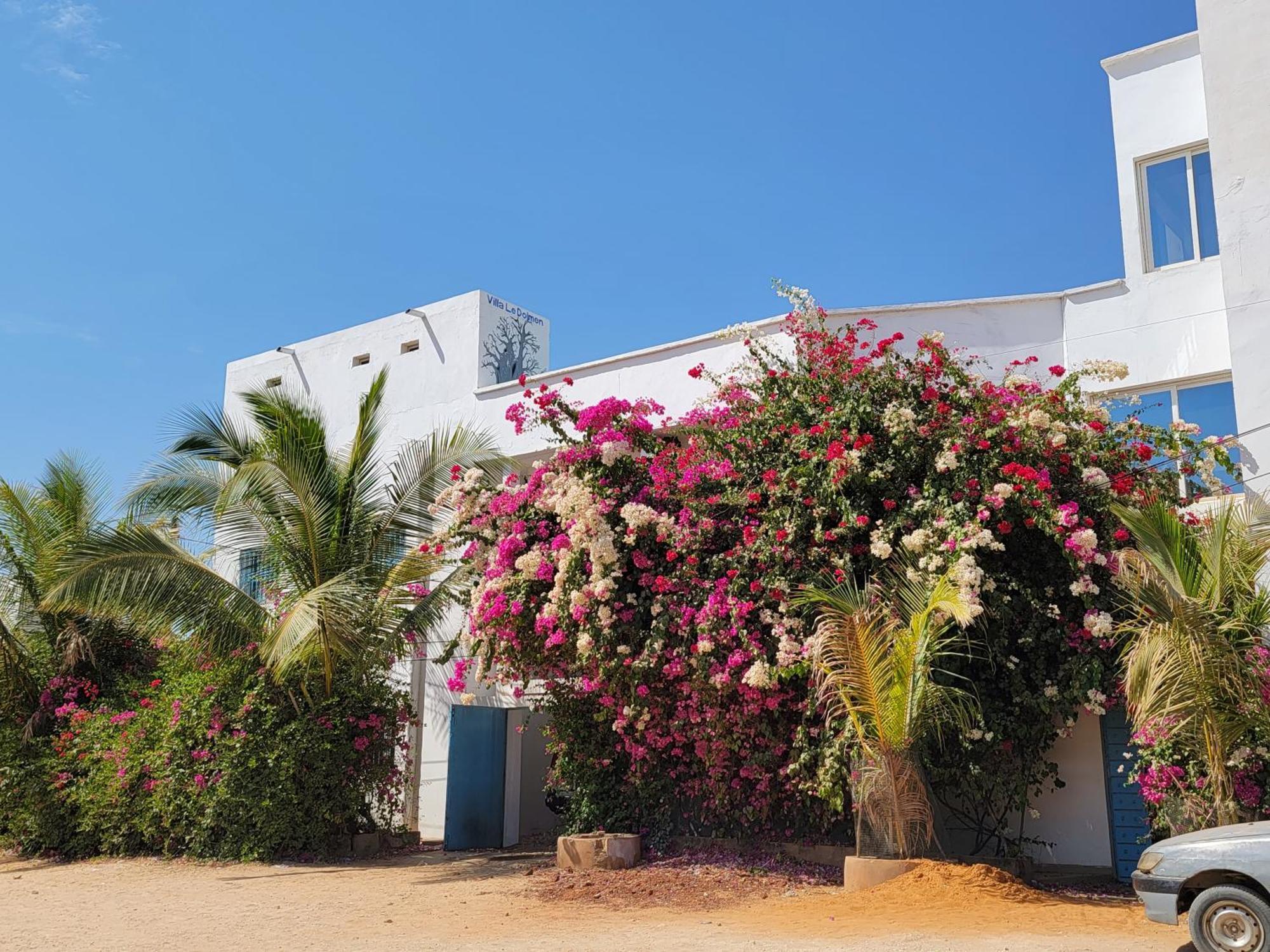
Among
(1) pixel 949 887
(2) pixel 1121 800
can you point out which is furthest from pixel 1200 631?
(2) pixel 1121 800

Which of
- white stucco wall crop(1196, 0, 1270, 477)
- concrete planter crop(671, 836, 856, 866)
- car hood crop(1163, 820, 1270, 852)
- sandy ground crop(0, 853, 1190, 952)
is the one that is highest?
white stucco wall crop(1196, 0, 1270, 477)

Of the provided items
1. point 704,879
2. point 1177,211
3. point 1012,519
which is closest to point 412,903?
point 704,879

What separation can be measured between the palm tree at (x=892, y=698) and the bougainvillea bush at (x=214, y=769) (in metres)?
6.76

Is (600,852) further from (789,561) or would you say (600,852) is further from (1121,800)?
(1121,800)

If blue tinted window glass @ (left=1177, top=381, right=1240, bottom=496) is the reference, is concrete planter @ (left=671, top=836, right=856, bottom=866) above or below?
below

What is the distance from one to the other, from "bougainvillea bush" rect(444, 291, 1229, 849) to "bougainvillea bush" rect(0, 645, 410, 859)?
8.00 feet

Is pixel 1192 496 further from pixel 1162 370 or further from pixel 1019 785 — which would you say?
pixel 1019 785

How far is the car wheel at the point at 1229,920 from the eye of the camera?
6453mm

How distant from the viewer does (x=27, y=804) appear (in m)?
15.6

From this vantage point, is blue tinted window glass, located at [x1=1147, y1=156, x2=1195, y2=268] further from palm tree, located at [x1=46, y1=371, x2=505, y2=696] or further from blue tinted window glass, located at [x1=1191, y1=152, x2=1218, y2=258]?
palm tree, located at [x1=46, y1=371, x2=505, y2=696]

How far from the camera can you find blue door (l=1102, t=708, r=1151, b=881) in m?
11.2

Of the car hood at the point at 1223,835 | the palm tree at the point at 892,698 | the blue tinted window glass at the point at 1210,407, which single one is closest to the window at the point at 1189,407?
the blue tinted window glass at the point at 1210,407

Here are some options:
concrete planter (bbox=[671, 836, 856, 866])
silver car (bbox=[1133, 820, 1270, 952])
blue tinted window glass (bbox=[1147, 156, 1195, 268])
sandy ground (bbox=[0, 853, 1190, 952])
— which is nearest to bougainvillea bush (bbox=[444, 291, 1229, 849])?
concrete planter (bbox=[671, 836, 856, 866])

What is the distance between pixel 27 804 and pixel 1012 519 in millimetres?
13461
